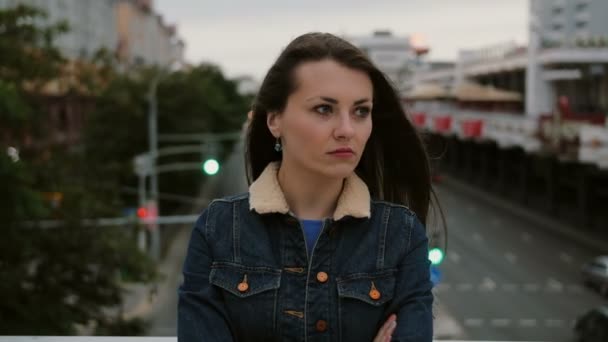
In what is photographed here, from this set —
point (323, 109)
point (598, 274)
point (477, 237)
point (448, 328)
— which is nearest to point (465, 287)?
point (598, 274)

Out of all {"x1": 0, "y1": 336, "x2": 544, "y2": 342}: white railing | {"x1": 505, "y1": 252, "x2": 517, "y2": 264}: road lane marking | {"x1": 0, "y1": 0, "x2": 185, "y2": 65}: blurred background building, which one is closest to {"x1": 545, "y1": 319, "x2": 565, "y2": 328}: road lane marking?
{"x1": 505, "y1": 252, "x2": 517, "y2": 264}: road lane marking

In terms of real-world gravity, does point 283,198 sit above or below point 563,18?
below

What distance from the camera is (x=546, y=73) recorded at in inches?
2219

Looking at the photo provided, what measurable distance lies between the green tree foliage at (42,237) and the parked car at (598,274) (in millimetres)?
17232

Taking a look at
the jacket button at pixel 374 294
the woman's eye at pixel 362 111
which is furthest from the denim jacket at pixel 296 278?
the woman's eye at pixel 362 111

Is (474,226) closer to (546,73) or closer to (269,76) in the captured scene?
(546,73)

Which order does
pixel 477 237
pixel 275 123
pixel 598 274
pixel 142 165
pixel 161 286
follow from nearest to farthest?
pixel 275 123 < pixel 142 165 < pixel 598 274 < pixel 161 286 < pixel 477 237

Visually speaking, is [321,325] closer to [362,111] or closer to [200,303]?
[200,303]

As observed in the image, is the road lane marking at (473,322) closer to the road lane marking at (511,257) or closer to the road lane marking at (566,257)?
the road lane marking at (511,257)

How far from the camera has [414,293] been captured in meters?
2.34

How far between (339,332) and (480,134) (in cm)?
4667

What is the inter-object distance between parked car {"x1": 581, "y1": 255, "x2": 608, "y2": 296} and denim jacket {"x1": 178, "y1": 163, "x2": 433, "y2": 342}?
2821cm

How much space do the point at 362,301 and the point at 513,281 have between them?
100 ft

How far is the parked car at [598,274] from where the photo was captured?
2905cm
